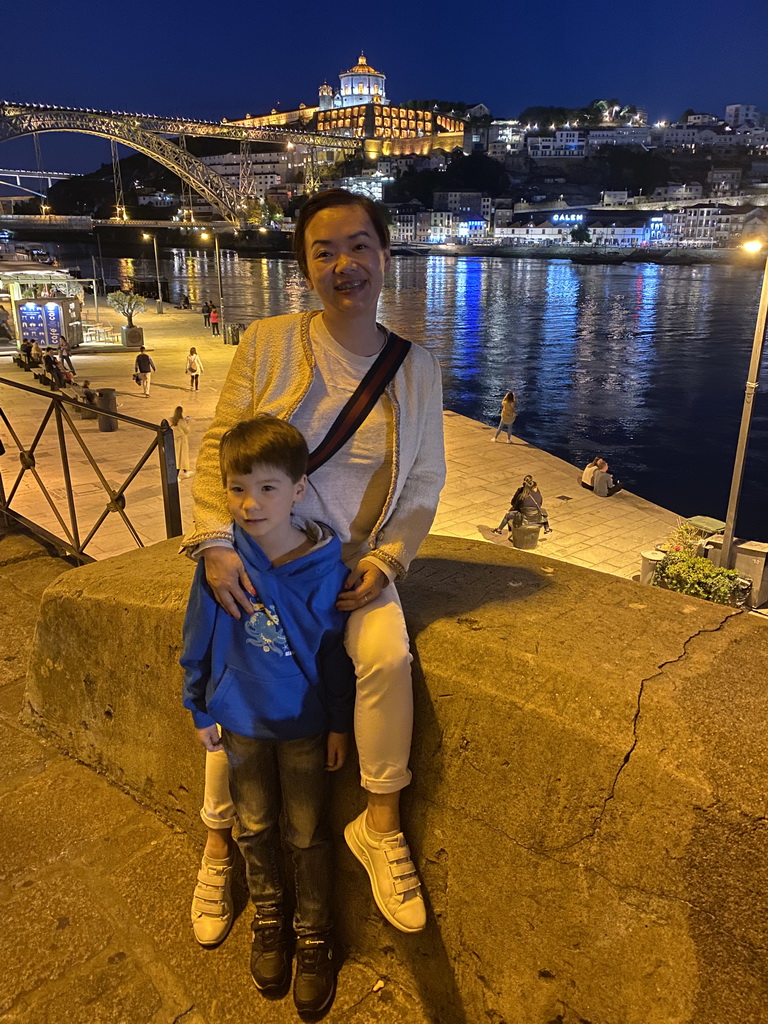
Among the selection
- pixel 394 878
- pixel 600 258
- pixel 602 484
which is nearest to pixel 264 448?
pixel 394 878

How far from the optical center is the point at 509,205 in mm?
150750

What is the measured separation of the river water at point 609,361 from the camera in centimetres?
2341


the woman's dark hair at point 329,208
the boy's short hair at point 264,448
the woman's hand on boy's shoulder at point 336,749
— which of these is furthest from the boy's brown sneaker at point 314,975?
the woman's dark hair at point 329,208

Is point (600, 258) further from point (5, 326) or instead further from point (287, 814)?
point (287, 814)

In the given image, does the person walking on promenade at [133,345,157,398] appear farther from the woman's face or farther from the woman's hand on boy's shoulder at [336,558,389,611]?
the woman's hand on boy's shoulder at [336,558,389,611]

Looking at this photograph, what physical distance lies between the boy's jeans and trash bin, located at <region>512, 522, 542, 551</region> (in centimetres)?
888

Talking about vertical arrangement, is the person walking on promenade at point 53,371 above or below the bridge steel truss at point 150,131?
below

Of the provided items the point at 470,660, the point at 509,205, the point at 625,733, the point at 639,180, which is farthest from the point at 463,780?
the point at 639,180

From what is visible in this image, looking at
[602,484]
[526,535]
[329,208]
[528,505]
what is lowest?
[602,484]

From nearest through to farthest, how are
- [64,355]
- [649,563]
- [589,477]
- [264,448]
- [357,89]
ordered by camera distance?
[264,448]
[649,563]
[589,477]
[64,355]
[357,89]

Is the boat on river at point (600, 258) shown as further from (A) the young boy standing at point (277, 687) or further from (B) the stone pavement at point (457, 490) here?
(A) the young boy standing at point (277, 687)

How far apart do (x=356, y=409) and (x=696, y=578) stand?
767cm

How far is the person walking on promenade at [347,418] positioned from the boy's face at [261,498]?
0.29ft

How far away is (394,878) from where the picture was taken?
67.9 inches
